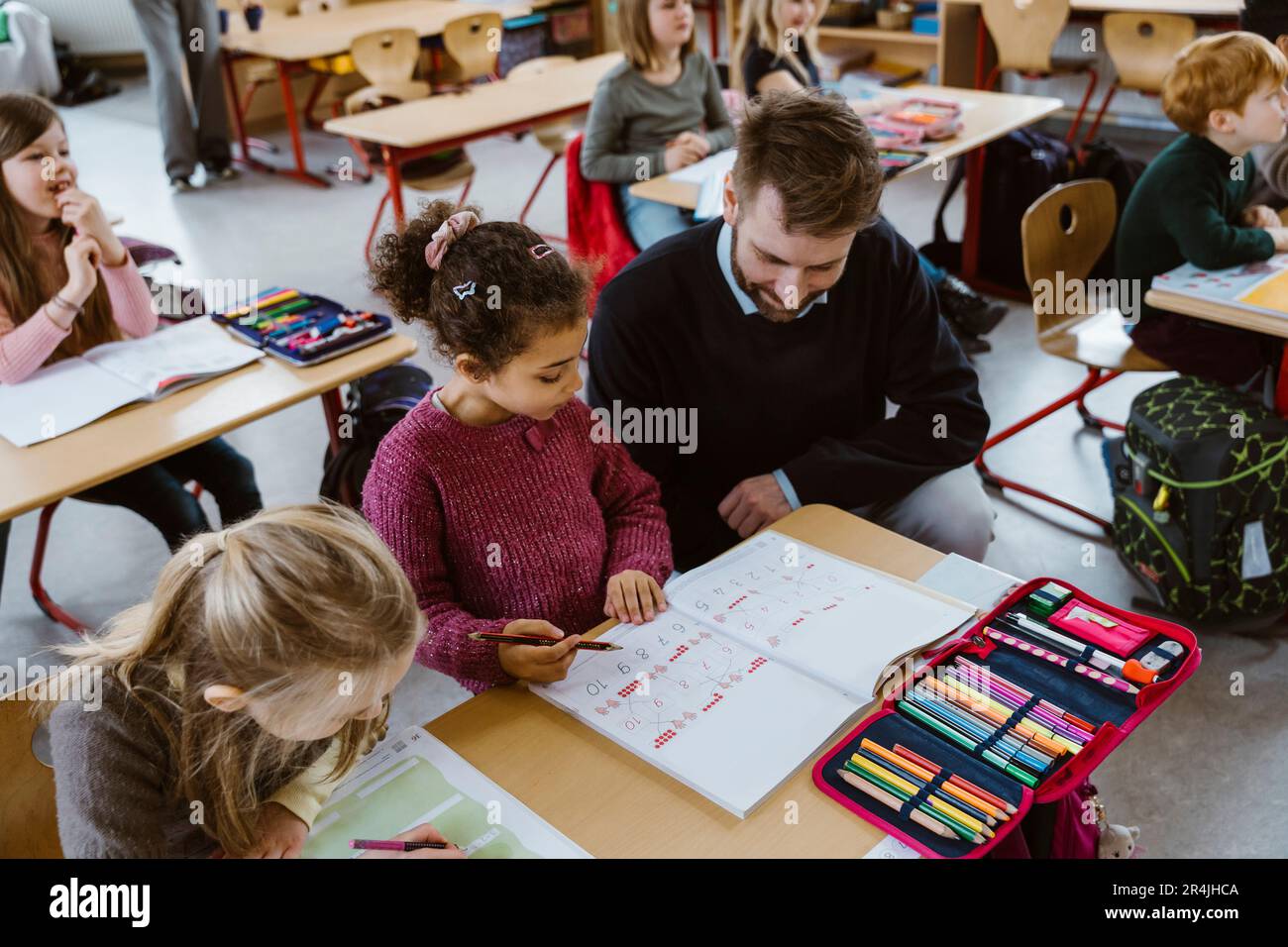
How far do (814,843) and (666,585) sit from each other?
0.46 metres

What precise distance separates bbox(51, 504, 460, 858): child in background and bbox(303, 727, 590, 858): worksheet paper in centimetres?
3

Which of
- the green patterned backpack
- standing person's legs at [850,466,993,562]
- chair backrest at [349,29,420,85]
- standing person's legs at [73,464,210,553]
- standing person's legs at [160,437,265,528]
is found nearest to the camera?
standing person's legs at [850,466,993,562]

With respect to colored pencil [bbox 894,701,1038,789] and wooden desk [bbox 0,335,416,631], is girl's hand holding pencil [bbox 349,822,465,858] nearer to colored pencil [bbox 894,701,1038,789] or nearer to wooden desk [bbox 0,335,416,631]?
colored pencil [bbox 894,701,1038,789]

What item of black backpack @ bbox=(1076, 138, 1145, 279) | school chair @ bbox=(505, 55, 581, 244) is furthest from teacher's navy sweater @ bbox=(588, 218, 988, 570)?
school chair @ bbox=(505, 55, 581, 244)

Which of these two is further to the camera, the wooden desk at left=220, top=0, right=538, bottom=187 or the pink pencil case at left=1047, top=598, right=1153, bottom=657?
the wooden desk at left=220, top=0, right=538, bottom=187

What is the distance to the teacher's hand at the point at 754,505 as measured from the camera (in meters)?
1.75

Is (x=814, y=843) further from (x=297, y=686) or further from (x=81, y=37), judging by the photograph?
(x=81, y=37)

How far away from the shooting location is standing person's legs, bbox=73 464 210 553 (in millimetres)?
2234

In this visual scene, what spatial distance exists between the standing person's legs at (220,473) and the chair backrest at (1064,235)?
5.80 feet

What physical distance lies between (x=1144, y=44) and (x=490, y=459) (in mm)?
4480

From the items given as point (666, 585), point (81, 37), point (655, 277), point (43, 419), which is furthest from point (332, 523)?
point (81, 37)

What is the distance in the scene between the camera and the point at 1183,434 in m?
2.17

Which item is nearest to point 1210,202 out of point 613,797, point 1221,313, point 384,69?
point 1221,313

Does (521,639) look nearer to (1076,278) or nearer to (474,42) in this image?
(1076,278)
